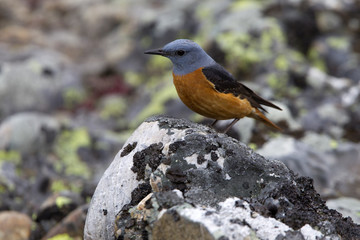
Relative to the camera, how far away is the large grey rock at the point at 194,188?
449 centimetres

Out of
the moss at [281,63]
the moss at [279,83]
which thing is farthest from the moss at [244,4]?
the moss at [279,83]

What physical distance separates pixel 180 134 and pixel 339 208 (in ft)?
9.39

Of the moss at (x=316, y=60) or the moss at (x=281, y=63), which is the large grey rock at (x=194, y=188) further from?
the moss at (x=316, y=60)

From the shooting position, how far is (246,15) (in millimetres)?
13703

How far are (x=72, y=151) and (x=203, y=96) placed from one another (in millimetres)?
6635

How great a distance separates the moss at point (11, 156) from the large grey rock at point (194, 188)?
20.5 feet

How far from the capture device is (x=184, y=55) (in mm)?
6359

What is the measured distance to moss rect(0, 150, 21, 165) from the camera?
11.1 metres

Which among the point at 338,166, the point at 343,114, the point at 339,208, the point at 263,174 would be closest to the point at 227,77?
the point at 263,174

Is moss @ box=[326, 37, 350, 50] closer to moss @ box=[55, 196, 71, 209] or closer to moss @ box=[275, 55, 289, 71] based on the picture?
moss @ box=[275, 55, 289, 71]

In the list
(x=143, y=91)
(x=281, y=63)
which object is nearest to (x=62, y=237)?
(x=281, y=63)

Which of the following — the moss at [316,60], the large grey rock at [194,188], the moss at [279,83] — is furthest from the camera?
the moss at [316,60]

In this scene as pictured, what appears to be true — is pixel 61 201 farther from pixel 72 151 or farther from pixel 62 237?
pixel 72 151

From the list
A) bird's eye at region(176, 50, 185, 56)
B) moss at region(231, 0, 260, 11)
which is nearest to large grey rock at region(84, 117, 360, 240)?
bird's eye at region(176, 50, 185, 56)
